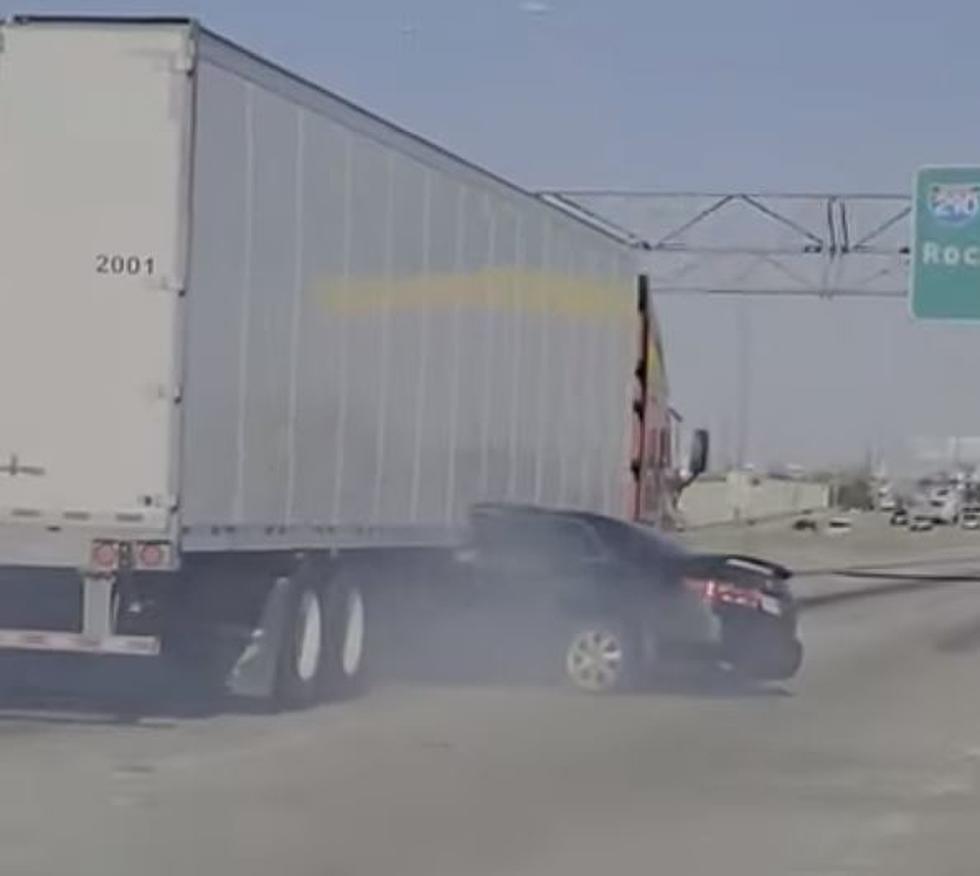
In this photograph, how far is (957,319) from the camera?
5012 centimetres

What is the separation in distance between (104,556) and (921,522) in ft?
348

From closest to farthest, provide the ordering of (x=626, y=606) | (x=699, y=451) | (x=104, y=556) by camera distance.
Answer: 1. (x=104, y=556)
2. (x=626, y=606)
3. (x=699, y=451)

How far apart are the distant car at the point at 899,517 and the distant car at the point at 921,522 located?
0.52m

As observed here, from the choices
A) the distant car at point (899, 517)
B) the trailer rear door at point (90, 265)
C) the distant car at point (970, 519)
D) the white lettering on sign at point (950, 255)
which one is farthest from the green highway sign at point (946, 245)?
the distant car at point (970, 519)

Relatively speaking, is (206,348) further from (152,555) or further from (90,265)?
(152,555)

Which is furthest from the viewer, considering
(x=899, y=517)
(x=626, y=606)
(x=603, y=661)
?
(x=899, y=517)

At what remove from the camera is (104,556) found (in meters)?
19.4

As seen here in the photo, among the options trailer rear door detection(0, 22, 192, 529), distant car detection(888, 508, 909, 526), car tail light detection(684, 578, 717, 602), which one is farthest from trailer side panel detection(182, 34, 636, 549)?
distant car detection(888, 508, 909, 526)

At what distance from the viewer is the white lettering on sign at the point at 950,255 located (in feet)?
164

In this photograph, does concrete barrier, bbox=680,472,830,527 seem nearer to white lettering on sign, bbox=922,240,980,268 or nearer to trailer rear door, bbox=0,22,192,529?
white lettering on sign, bbox=922,240,980,268

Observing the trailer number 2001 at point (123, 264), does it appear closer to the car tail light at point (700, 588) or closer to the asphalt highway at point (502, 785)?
the asphalt highway at point (502, 785)

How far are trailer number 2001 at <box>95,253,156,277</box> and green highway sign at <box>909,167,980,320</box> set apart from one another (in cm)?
3213

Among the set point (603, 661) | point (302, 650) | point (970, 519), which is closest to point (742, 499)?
point (970, 519)

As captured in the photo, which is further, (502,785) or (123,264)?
(123,264)
